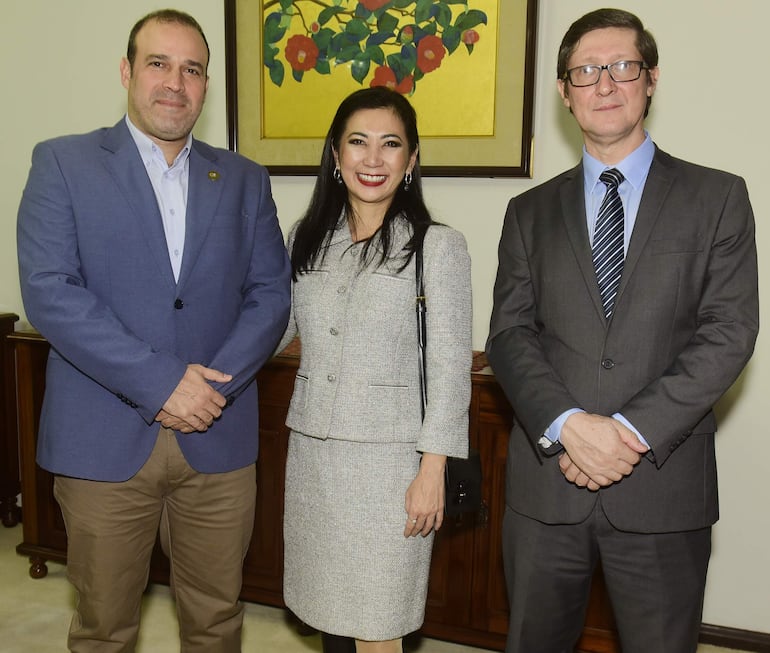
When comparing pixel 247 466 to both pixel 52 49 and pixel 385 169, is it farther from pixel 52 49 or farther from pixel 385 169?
pixel 52 49

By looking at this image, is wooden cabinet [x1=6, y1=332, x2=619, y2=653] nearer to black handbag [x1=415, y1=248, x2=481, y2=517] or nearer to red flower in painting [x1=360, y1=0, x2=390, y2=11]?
black handbag [x1=415, y1=248, x2=481, y2=517]

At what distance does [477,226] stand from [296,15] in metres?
1.05

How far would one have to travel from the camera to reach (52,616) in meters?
2.93

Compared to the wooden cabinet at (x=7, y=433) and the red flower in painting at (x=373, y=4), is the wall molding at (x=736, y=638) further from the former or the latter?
the wooden cabinet at (x=7, y=433)

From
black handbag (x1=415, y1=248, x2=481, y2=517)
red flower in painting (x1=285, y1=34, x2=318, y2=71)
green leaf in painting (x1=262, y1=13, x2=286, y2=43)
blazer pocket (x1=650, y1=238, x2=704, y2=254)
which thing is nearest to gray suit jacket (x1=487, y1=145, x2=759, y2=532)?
blazer pocket (x1=650, y1=238, x2=704, y2=254)

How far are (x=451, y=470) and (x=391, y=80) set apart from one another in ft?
5.33

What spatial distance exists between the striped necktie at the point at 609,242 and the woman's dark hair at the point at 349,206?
16.0 inches

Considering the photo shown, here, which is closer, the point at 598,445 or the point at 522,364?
the point at 598,445

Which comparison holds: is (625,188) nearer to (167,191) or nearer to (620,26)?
(620,26)

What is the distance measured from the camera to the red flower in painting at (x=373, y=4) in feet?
9.44

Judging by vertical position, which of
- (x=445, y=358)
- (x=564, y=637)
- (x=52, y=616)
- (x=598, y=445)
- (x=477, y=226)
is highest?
(x=477, y=226)

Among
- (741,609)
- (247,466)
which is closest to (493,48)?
(247,466)

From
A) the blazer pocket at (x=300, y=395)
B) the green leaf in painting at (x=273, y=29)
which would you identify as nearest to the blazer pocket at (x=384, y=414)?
the blazer pocket at (x=300, y=395)

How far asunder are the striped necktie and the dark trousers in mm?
447
